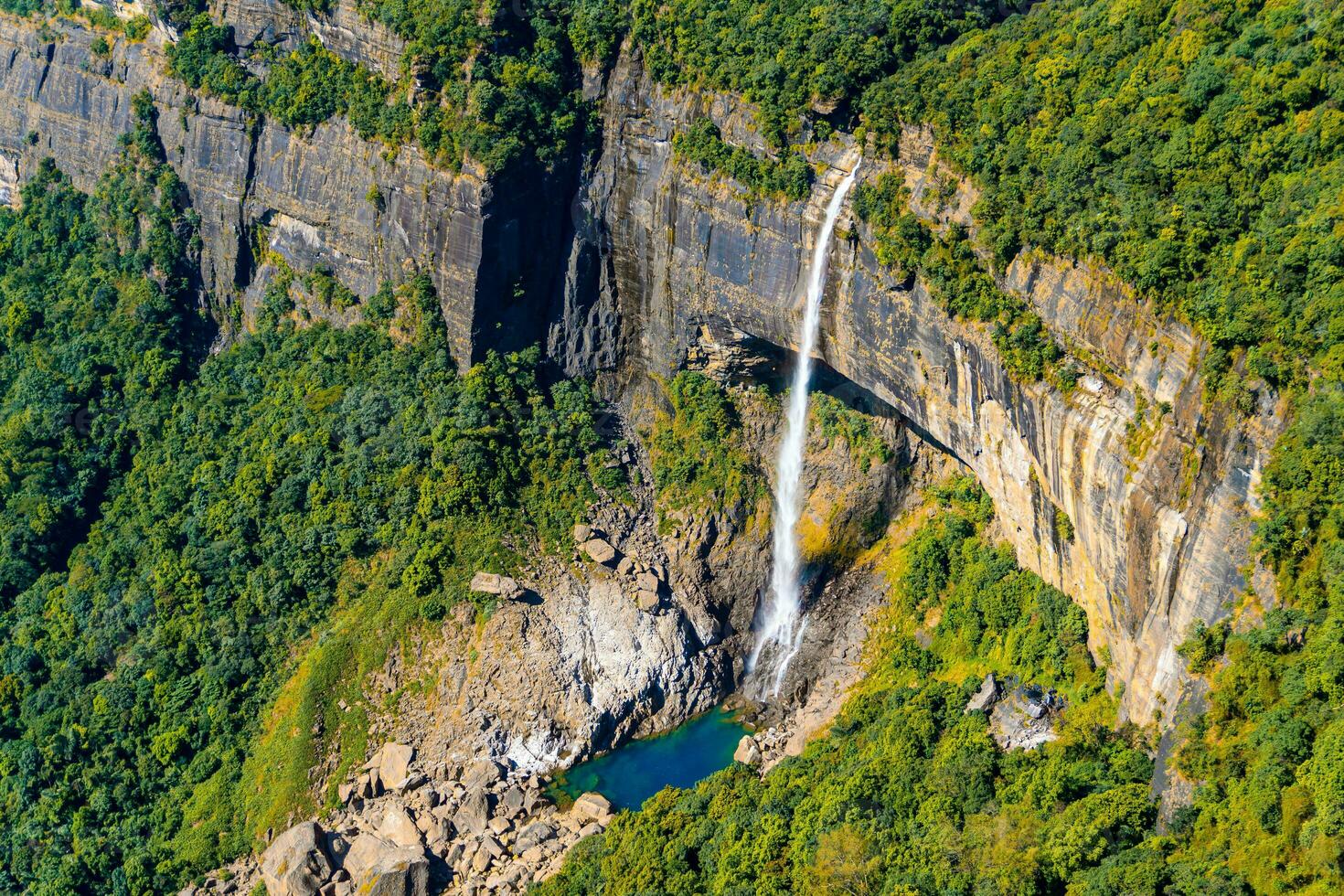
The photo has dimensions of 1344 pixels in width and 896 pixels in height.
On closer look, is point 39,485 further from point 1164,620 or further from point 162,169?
point 1164,620

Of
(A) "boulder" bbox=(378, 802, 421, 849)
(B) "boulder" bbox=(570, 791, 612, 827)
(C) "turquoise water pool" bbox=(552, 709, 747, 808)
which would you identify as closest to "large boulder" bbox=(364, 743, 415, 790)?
(A) "boulder" bbox=(378, 802, 421, 849)

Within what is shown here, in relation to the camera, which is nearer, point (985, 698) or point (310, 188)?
point (985, 698)

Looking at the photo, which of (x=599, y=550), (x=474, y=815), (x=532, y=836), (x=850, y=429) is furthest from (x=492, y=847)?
(x=850, y=429)

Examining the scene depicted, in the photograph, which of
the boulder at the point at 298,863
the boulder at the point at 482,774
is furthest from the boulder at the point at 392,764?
the boulder at the point at 298,863

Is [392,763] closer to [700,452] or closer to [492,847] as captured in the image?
[492,847]

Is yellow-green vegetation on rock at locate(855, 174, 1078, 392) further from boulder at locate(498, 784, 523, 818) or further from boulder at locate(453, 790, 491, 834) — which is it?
boulder at locate(453, 790, 491, 834)

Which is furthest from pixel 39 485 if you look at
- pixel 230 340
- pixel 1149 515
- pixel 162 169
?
pixel 1149 515
